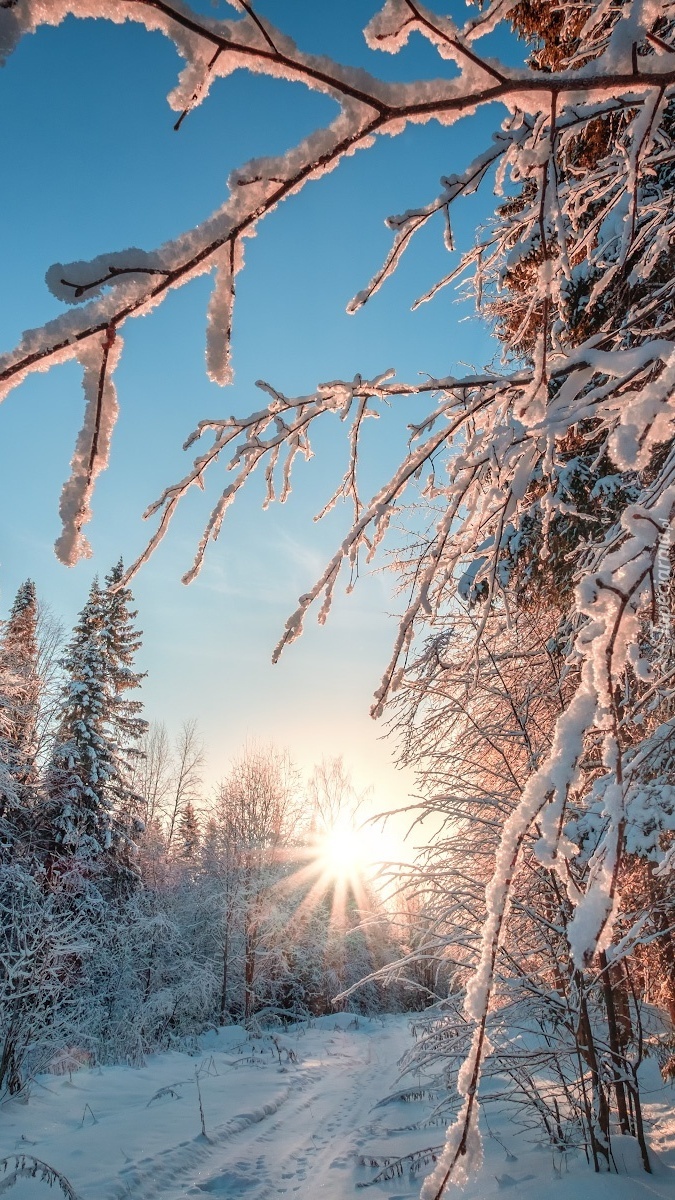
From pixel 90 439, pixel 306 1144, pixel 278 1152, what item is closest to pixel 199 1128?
pixel 278 1152

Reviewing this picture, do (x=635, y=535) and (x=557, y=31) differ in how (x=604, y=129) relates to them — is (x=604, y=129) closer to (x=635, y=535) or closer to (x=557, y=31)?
(x=557, y=31)

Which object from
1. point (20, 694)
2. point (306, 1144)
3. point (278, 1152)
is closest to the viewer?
point (278, 1152)

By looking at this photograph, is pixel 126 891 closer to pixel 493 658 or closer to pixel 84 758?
pixel 84 758

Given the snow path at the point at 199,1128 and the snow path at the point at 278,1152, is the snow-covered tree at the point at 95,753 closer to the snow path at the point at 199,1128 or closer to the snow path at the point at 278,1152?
the snow path at the point at 199,1128

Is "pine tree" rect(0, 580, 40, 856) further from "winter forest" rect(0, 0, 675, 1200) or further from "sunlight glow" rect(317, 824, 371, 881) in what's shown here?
"sunlight glow" rect(317, 824, 371, 881)

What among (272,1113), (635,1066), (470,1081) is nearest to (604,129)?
(470,1081)

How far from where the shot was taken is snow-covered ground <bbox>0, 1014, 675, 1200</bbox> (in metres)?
3.82

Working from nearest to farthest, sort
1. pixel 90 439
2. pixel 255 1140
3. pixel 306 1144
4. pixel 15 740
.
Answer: pixel 90 439
pixel 306 1144
pixel 255 1140
pixel 15 740

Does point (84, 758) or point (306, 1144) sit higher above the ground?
point (84, 758)

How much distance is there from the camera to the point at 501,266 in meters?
2.71

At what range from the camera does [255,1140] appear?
290 inches

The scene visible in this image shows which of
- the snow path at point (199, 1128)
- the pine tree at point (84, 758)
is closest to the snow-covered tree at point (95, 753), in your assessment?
the pine tree at point (84, 758)

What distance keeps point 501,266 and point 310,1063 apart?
1599 centimetres

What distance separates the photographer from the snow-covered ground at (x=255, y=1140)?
382cm
